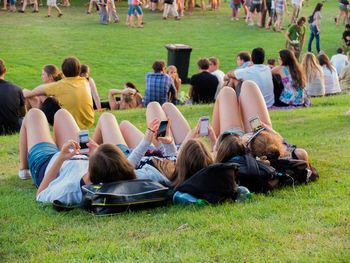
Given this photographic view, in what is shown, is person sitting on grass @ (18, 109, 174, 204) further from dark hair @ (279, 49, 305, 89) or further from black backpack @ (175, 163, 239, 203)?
dark hair @ (279, 49, 305, 89)

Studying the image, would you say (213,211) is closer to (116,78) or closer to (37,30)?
(116,78)

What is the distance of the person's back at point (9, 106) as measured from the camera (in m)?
8.30

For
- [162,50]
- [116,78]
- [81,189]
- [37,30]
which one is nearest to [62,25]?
[37,30]

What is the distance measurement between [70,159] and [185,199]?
125cm

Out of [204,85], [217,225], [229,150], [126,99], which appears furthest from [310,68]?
[217,225]

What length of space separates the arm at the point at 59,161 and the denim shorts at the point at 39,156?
0.88 feet

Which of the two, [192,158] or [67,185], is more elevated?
[192,158]

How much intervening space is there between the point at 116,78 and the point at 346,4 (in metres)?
14.3

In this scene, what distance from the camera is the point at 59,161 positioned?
4.77 m

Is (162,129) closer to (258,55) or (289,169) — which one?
(289,169)

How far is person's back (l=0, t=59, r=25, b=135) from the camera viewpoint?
8.30 metres

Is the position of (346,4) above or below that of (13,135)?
above

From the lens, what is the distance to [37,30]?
21.2 m

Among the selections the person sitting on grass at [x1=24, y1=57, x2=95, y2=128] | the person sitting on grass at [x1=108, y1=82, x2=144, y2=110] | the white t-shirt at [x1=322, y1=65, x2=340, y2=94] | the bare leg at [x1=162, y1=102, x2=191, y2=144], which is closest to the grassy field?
the person sitting on grass at [x1=24, y1=57, x2=95, y2=128]
